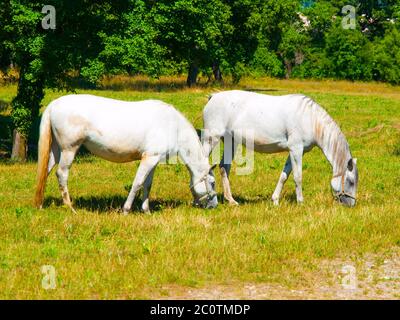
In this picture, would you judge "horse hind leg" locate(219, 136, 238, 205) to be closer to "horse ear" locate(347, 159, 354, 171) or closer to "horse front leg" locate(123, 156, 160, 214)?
"horse front leg" locate(123, 156, 160, 214)

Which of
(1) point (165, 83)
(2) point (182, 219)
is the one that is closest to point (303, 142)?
(2) point (182, 219)

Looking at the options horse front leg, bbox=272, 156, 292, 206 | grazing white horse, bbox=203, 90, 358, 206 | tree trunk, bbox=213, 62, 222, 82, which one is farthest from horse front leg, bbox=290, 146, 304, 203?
tree trunk, bbox=213, 62, 222, 82

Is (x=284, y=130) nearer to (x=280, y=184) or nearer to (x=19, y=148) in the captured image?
(x=280, y=184)

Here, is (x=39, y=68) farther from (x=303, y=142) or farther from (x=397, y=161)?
(x=397, y=161)

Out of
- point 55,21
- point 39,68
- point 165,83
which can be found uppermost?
point 55,21

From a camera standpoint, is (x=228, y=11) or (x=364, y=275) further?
(x=228, y=11)

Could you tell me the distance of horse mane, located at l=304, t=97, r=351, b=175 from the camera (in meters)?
13.7

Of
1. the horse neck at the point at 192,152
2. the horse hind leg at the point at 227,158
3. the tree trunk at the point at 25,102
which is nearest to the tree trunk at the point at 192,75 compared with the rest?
the tree trunk at the point at 25,102

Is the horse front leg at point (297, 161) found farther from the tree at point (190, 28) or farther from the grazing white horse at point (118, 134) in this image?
the tree at point (190, 28)

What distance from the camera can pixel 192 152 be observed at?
13.2m

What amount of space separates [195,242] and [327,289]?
8.36ft

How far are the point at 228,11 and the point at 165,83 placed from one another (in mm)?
9372

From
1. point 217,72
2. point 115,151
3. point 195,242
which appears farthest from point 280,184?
point 217,72
